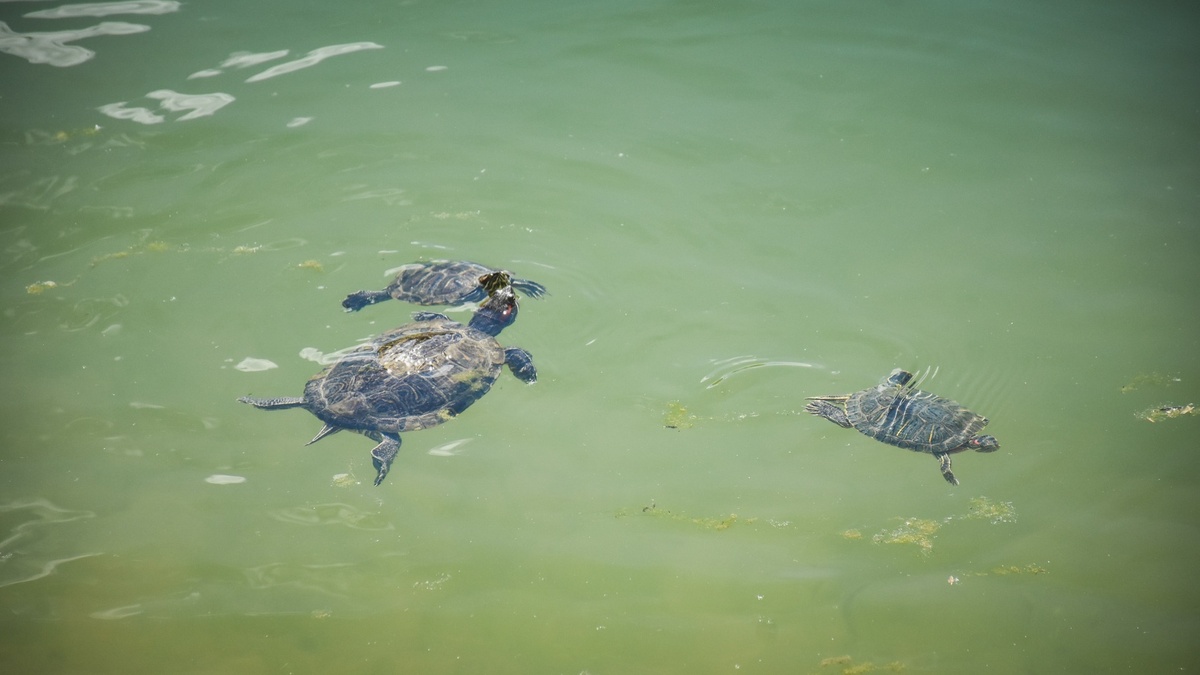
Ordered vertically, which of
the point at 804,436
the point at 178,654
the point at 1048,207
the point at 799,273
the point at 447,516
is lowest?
the point at 178,654

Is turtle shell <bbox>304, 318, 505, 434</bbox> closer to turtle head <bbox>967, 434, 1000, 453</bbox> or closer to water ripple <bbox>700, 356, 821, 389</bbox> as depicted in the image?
water ripple <bbox>700, 356, 821, 389</bbox>

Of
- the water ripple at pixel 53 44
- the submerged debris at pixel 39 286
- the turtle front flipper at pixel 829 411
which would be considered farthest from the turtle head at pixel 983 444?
the water ripple at pixel 53 44

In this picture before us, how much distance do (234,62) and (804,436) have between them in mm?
6419

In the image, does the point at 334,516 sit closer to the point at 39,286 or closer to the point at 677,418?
the point at 677,418

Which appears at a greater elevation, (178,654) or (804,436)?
(804,436)

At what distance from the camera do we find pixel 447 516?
14.0ft

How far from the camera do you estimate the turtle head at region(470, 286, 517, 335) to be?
16.5 feet

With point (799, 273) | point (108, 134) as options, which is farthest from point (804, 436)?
point (108, 134)

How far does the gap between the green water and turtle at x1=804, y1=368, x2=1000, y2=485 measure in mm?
139

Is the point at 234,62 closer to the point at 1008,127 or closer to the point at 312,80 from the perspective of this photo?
the point at 312,80

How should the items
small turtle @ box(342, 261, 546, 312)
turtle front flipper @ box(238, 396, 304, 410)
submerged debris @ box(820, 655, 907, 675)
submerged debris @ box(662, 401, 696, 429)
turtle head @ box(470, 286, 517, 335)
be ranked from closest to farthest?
submerged debris @ box(820, 655, 907, 675)
turtle front flipper @ box(238, 396, 304, 410)
submerged debris @ box(662, 401, 696, 429)
turtle head @ box(470, 286, 517, 335)
small turtle @ box(342, 261, 546, 312)

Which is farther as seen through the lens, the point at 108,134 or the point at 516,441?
the point at 108,134

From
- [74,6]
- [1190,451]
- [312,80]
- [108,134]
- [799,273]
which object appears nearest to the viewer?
[1190,451]

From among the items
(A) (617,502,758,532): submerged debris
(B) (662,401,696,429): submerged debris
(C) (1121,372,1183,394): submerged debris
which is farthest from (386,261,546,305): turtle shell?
(C) (1121,372,1183,394): submerged debris
